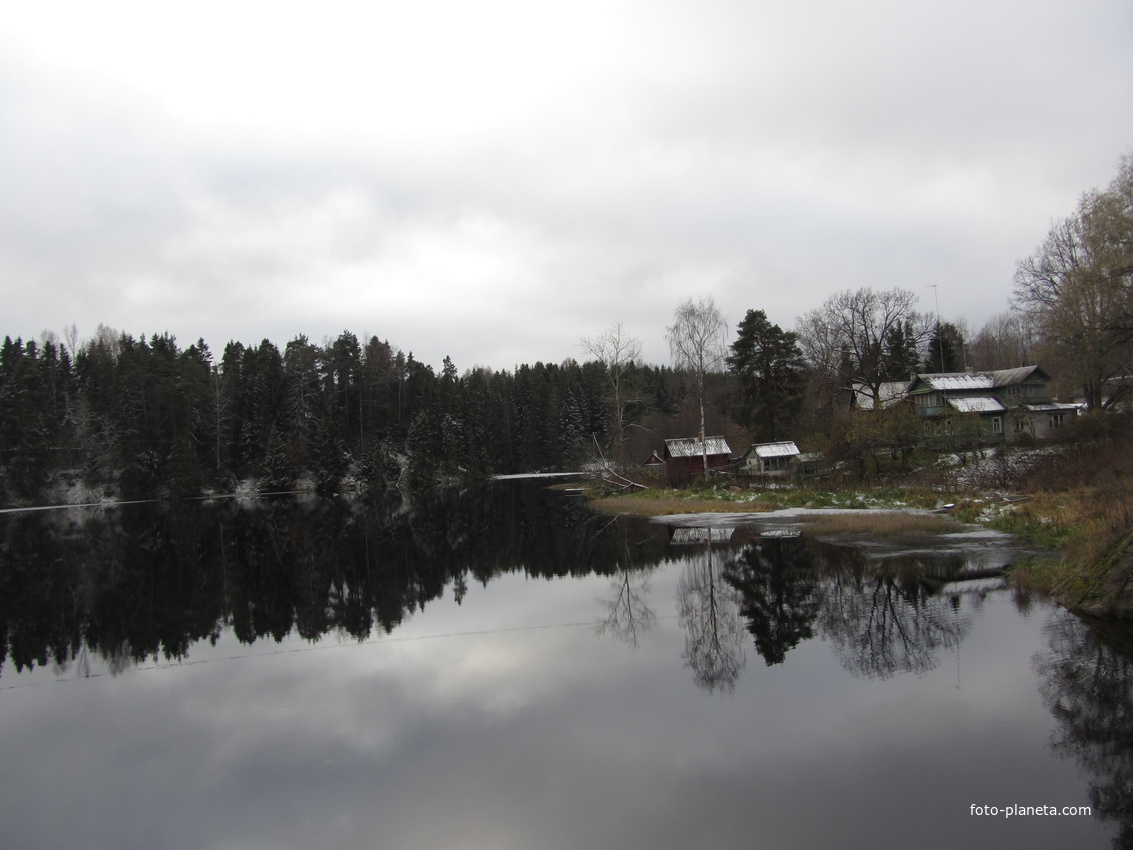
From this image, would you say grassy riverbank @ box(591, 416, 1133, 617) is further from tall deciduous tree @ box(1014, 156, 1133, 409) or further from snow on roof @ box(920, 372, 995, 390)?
snow on roof @ box(920, 372, 995, 390)

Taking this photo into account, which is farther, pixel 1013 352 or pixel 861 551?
pixel 1013 352

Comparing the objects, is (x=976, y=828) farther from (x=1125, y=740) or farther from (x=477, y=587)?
(x=477, y=587)

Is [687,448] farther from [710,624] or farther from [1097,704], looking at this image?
[1097,704]

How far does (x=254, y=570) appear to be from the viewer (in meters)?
24.6

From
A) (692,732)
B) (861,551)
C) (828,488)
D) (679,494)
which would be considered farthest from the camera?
(679,494)

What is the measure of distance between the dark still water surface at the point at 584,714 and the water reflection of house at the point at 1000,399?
32552 millimetres

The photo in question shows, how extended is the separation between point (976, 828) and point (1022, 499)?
943 inches

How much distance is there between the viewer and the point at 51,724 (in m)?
10.4

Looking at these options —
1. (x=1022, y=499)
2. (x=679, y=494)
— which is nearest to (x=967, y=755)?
(x=1022, y=499)

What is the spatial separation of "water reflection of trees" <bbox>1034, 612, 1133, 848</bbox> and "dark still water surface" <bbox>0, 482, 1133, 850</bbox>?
0.13 feet

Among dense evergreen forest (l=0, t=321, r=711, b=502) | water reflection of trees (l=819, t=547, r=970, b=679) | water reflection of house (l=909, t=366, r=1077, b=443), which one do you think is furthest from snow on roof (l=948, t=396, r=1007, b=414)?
water reflection of trees (l=819, t=547, r=970, b=679)

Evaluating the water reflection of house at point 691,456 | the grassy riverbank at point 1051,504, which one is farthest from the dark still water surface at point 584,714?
the water reflection of house at point 691,456

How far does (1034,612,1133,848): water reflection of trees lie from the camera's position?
22.2ft

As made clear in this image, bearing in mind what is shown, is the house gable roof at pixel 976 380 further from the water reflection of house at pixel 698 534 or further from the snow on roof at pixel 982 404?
the water reflection of house at pixel 698 534
